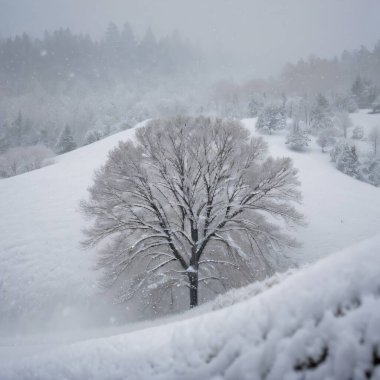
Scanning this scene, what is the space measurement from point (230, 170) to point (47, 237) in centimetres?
1214

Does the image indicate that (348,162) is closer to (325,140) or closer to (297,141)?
(297,141)

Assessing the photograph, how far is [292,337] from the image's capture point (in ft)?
4.92

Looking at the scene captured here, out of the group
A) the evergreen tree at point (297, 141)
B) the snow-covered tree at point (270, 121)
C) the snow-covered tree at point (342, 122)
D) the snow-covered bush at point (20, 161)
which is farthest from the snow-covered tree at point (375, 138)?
the snow-covered bush at point (20, 161)

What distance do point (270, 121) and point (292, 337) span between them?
43375 mm

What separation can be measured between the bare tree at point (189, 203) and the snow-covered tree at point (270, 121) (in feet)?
103

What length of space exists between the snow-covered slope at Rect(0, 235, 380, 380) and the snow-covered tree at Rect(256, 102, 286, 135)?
41.9 meters

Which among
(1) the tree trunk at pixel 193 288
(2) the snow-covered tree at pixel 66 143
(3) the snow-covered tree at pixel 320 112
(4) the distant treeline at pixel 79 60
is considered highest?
(4) the distant treeline at pixel 79 60

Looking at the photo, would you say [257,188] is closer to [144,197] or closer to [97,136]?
[144,197]

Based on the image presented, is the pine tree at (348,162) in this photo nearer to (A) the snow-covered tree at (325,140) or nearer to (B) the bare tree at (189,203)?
(A) the snow-covered tree at (325,140)

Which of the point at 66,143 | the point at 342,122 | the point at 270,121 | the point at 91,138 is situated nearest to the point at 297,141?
the point at 270,121

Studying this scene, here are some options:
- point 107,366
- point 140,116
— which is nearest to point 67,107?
point 140,116

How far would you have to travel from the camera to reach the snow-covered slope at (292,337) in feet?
4.33

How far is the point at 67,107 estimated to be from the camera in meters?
85.1

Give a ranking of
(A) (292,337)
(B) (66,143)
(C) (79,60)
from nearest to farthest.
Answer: (A) (292,337) → (B) (66,143) → (C) (79,60)
